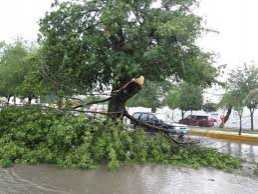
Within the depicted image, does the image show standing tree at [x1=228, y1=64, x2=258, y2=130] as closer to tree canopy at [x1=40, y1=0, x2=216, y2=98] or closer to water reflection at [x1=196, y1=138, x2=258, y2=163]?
water reflection at [x1=196, y1=138, x2=258, y2=163]

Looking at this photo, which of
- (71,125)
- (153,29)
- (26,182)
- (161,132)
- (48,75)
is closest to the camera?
(26,182)

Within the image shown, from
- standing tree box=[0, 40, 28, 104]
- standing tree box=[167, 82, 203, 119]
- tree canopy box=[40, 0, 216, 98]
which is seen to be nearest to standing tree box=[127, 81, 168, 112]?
standing tree box=[167, 82, 203, 119]

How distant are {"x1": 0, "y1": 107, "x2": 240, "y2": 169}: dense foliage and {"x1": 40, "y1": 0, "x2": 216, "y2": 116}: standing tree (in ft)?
9.84

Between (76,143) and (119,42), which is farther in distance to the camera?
(119,42)

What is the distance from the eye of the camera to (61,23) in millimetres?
15539

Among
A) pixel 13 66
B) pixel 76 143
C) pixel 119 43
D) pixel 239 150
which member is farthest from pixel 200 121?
pixel 76 143

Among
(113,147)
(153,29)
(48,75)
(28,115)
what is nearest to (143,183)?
(113,147)

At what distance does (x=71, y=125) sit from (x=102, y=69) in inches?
217

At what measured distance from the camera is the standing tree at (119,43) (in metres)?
14.7

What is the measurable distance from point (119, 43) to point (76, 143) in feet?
18.8

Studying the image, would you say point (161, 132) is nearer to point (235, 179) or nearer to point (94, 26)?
point (235, 179)

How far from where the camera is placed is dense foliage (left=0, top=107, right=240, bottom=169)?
412 inches

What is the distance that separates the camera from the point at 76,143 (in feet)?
35.3

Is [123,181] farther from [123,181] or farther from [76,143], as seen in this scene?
[76,143]
